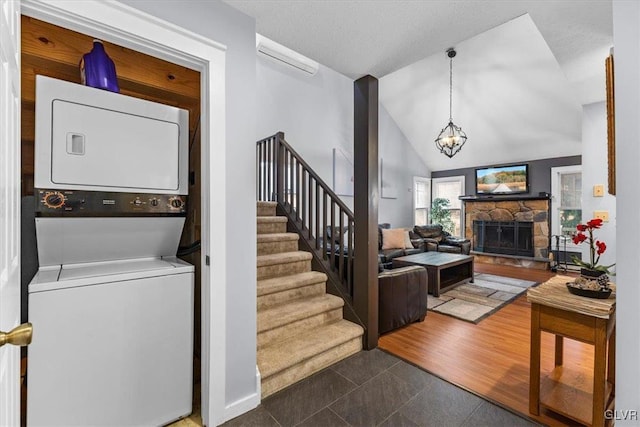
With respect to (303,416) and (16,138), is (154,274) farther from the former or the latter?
(303,416)

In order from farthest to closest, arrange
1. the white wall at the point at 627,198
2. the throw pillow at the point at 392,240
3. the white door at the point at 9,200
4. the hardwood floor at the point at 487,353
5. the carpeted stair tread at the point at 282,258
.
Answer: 1. the throw pillow at the point at 392,240
2. the carpeted stair tread at the point at 282,258
3. the hardwood floor at the point at 487,353
4. the white wall at the point at 627,198
5. the white door at the point at 9,200

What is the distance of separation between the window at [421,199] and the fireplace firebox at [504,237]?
1269mm

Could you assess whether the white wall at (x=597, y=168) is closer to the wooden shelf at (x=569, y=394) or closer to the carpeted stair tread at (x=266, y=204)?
the wooden shelf at (x=569, y=394)

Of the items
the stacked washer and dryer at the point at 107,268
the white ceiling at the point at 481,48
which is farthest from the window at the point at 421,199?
the stacked washer and dryer at the point at 107,268

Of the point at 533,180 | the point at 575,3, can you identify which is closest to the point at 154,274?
the point at 575,3

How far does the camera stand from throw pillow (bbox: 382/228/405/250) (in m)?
5.55

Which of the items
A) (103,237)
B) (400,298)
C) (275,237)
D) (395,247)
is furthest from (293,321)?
(395,247)

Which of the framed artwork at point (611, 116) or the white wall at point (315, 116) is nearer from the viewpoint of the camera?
the framed artwork at point (611, 116)

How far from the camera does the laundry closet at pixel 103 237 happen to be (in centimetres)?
133

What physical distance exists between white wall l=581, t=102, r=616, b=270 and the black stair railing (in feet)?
8.14

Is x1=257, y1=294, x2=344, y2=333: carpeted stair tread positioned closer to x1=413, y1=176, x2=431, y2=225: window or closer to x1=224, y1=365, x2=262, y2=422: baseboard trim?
x1=224, y1=365, x2=262, y2=422: baseboard trim

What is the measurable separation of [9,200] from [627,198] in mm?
1887

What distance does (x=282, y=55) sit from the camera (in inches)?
178

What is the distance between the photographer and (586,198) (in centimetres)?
309
